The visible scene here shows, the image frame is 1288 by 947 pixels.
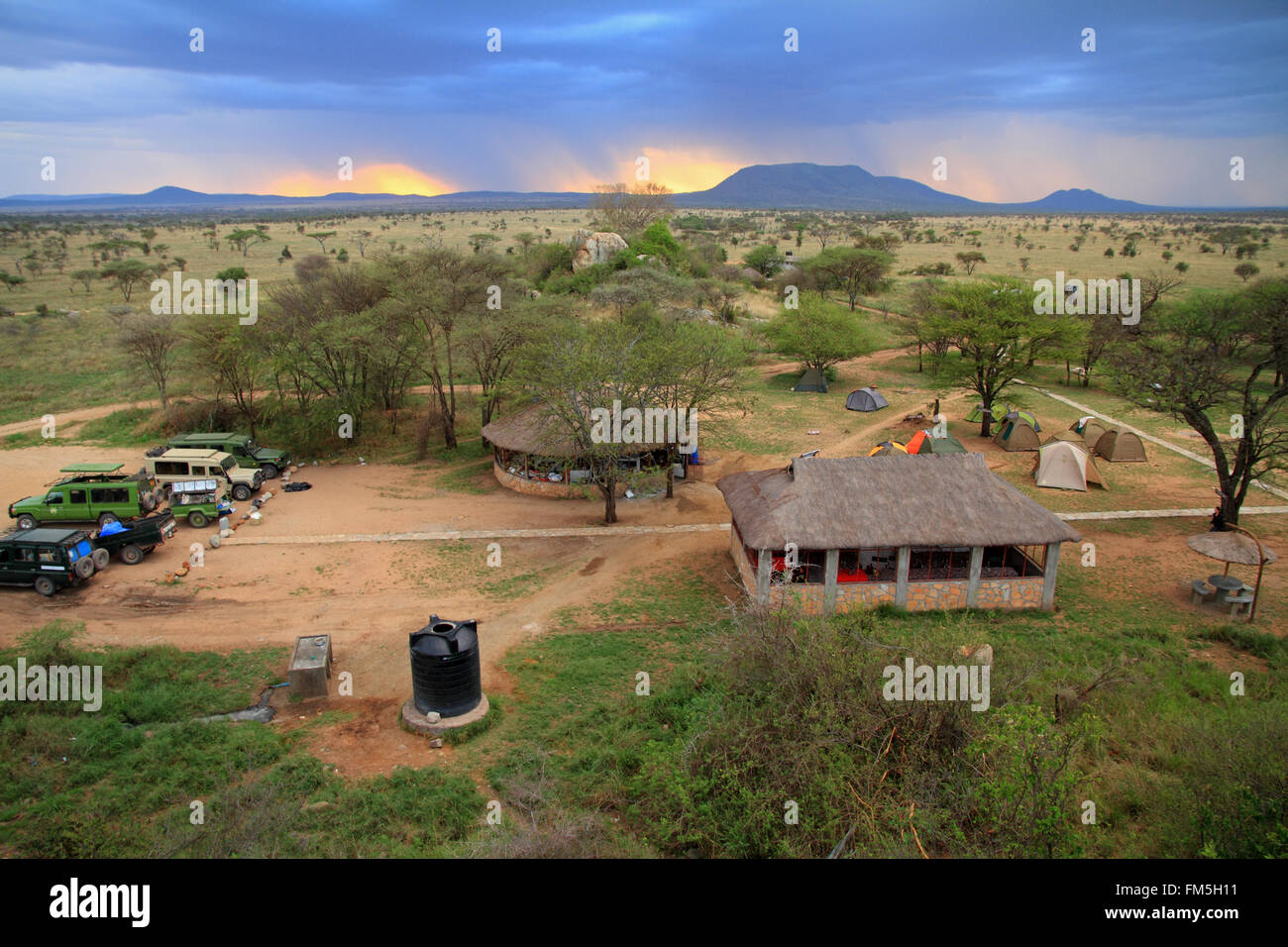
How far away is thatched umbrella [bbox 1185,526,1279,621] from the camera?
17077 mm

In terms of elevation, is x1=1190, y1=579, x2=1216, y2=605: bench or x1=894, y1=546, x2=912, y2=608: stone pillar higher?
x1=894, y1=546, x2=912, y2=608: stone pillar

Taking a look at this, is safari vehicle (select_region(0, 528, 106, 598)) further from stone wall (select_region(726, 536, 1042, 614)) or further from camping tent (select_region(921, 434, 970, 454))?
camping tent (select_region(921, 434, 970, 454))

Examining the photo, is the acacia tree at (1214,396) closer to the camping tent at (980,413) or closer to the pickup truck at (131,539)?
the camping tent at (980,413)

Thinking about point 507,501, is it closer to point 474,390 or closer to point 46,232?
point 474,390

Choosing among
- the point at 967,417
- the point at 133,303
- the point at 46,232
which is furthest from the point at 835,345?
the point at 46,232

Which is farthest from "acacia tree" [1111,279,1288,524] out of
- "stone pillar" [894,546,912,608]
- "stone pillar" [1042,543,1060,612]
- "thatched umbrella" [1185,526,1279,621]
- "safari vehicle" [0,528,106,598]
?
"safari vehicle" [0,528,106,598]

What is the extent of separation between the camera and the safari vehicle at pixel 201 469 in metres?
25.1

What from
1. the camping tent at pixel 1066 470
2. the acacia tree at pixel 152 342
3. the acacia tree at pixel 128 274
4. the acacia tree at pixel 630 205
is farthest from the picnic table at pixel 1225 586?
the acacia tree at pixel 128 274

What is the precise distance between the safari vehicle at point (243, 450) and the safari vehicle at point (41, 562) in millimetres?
8672

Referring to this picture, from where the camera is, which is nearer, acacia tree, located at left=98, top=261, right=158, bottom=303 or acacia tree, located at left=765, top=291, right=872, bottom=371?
acacia tree, located at left=765, top=291, right=872, bottom=371

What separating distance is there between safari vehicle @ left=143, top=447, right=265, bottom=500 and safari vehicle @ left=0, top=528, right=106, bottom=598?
6.77m

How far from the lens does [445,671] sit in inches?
514

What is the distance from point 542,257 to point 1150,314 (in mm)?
41457

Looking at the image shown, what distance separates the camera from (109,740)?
1210 cm
